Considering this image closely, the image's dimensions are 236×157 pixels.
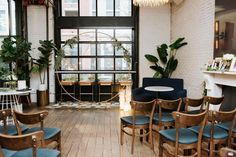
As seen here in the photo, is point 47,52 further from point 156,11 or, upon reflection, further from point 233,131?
point 233,131

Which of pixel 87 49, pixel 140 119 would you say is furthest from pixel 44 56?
pixel 140 119

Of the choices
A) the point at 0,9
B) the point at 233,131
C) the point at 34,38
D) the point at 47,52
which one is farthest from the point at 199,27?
the point at 0,9

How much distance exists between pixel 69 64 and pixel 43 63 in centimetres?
94

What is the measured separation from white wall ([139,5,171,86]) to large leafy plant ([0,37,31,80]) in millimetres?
3544

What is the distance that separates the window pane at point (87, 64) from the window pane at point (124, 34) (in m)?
1.13

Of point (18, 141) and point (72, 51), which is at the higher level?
point (72, 51)

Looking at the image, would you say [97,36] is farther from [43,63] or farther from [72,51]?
[43,63]

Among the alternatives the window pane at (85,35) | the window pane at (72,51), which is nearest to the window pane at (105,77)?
the window pane at (72,51)

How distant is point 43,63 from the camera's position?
7.39m

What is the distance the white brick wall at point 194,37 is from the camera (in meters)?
5.13

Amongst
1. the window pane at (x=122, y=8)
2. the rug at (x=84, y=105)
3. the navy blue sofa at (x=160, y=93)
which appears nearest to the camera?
the navy blue sofa at (x=160, y=93)

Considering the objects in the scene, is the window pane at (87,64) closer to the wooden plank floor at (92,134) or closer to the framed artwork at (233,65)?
the wooden plank floor at (92,134)

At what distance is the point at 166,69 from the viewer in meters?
7.40

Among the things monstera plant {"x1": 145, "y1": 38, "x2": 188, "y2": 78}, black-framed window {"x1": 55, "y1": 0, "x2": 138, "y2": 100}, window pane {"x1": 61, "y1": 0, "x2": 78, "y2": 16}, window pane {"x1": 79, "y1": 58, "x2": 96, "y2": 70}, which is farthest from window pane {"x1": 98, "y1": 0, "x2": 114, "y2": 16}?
monstera plant {"x1": 145, "y1": 38, "x2": 188, "y2": 78}
